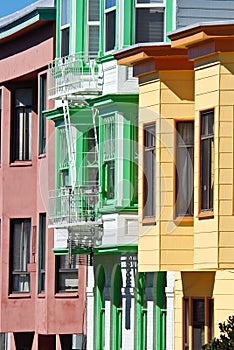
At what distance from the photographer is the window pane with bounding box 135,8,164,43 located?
33.4m

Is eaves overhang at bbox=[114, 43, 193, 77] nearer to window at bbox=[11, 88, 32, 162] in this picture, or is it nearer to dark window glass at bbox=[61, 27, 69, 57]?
dark window glass at bbox=[61, 27, 69, 57]

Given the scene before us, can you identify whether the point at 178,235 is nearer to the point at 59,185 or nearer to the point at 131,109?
the point at 131,109

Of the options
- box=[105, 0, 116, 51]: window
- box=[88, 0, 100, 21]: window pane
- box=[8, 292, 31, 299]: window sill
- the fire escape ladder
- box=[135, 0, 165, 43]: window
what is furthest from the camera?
box=[8, 292, 31, 299]: window sill

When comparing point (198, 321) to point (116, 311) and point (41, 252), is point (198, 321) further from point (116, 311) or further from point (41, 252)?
point (41, 252)

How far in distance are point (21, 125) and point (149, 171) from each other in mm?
12909

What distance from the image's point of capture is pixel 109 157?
112 feet

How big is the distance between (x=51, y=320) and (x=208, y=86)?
13.4 meters

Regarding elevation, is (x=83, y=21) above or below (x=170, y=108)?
above

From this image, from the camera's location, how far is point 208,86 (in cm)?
2794

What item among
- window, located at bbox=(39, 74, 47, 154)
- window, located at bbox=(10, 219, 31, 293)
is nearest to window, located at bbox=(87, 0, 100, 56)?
window, located at bbox=(39, 74, 47, 154)

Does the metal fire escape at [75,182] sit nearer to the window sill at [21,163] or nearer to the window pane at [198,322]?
the window pane at [198,322]

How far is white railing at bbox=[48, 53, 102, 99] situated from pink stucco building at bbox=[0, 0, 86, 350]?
3382 millimetres

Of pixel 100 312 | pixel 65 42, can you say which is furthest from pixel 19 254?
pixel 65 42

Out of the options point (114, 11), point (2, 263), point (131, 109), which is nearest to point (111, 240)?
point (131, 109)
